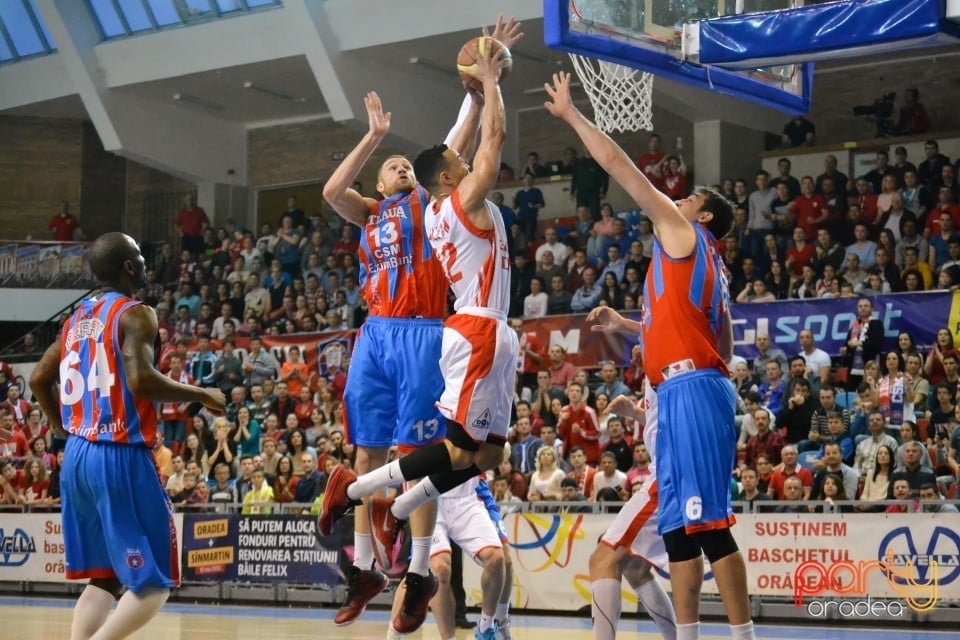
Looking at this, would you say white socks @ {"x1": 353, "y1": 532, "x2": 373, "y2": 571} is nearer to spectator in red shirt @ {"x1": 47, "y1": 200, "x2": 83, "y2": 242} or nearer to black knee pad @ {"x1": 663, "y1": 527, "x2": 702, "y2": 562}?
black knee pad @ {"x1": 663, "y1": 527, "x2": 702, "y2": 562}

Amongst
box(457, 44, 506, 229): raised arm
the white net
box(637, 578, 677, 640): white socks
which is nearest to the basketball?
box(457, 44, 506, 229): raised arm

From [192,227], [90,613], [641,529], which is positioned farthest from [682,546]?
[192,227]

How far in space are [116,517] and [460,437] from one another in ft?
6.73

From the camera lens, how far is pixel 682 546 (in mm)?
7016

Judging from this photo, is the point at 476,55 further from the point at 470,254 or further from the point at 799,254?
the point at 799,254

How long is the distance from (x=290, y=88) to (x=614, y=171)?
22.9 metres

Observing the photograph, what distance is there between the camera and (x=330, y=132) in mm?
31562

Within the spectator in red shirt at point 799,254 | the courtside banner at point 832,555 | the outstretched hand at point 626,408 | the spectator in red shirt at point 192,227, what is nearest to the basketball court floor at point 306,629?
the courtside banner at point 832,555

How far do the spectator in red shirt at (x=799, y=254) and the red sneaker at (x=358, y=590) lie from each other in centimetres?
1231

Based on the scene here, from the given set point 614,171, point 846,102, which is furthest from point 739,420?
point 846,102

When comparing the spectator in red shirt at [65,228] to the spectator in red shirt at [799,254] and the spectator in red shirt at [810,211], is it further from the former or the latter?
the spectator in red shirt at [799,254]

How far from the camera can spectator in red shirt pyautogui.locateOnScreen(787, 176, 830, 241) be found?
20.2 metres

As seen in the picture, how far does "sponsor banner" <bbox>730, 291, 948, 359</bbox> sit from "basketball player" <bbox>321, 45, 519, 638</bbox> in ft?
34.4

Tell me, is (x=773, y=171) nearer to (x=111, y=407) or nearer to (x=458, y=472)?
(x=458, y=472)
